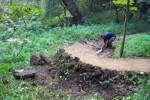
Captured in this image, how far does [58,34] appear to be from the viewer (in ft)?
52.9

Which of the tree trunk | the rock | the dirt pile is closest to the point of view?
the dirt pile

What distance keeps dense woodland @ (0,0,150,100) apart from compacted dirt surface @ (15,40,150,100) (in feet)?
0.56

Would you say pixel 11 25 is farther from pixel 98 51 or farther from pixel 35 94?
pixel 98 51

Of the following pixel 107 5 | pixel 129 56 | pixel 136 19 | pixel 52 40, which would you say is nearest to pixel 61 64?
pixel 129 56

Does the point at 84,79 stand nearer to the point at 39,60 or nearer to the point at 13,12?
the point at 39,60

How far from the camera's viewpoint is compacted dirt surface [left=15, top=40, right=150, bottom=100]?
8.98 metres

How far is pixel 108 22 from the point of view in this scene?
19.3 meters

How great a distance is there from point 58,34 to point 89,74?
22.1ft

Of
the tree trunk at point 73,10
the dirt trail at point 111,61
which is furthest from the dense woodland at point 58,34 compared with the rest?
the dirt trail at point 111,61

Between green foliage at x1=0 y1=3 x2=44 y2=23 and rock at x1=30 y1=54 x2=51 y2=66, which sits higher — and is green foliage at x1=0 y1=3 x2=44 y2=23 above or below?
above

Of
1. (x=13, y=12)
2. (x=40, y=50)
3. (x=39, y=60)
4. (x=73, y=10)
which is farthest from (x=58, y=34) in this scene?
(x=13, y=12)

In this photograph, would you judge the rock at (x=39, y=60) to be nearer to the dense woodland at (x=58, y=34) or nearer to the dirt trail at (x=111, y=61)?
the dense woodland at (x=58, y=34)

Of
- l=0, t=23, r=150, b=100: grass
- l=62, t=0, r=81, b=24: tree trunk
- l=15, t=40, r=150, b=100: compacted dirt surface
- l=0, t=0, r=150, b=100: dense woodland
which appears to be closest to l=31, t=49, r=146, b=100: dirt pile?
l=15, t=40, r=150, b=100: compacted dirt surface

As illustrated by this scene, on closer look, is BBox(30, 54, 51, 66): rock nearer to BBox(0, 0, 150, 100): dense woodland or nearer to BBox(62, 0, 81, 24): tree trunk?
BBox(0, 0, 150, 100): dense woodland
